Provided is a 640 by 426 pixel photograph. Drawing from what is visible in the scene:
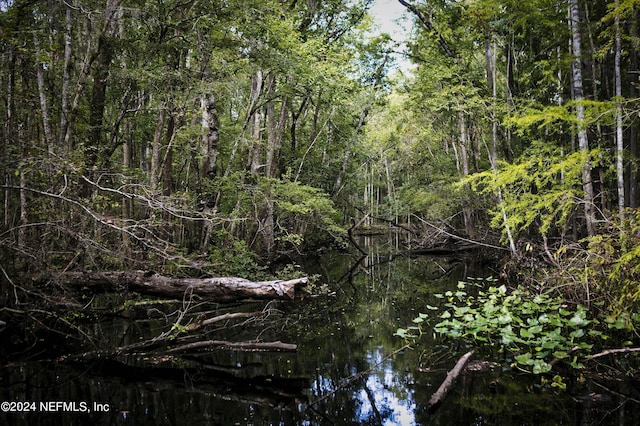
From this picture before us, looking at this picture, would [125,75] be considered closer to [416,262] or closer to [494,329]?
[494,329]

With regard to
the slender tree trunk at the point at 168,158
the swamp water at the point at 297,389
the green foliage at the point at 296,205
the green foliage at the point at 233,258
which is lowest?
the swamp water at the point at 297,389

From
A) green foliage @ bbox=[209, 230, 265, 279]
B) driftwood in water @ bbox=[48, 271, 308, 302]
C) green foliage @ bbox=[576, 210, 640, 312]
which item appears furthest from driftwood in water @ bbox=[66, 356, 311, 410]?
green foliage @ bbox=[209, 230, 265, 279]

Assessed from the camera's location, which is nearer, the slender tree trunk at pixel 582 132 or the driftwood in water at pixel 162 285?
the slender tree trunk at pixel 582 132

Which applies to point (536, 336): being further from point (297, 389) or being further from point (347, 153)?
point (347, 153)

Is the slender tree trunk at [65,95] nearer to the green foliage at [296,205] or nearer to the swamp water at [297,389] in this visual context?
the swamp water at [297,389]

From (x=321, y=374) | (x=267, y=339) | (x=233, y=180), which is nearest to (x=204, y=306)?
(x=267, y=339)

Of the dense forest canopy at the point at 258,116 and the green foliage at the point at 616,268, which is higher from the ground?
the dense forest canopy at the point at 258,116

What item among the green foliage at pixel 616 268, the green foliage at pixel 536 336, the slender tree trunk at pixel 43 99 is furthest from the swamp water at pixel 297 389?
the slender tree trunk at pixel 43 99

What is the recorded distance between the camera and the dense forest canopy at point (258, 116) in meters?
5.94

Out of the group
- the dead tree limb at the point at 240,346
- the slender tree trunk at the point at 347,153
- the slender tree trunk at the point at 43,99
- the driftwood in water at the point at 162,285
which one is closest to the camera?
the dead tree limb at the point at 240,346

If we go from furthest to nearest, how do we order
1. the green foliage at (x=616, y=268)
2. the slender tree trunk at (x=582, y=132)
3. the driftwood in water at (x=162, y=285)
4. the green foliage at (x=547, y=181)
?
the driftwood in water at (x=162, y=285) < the green foliage at (x=547, y=181) < the slender tree trunk at (x=582, y=132) < the green foliage at (x=616, y=268)

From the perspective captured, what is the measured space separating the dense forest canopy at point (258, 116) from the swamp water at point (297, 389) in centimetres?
152

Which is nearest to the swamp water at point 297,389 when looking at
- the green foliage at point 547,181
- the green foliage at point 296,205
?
the green foliage at point 547,181

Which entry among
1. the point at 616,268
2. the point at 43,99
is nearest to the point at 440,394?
the point at 616,268
